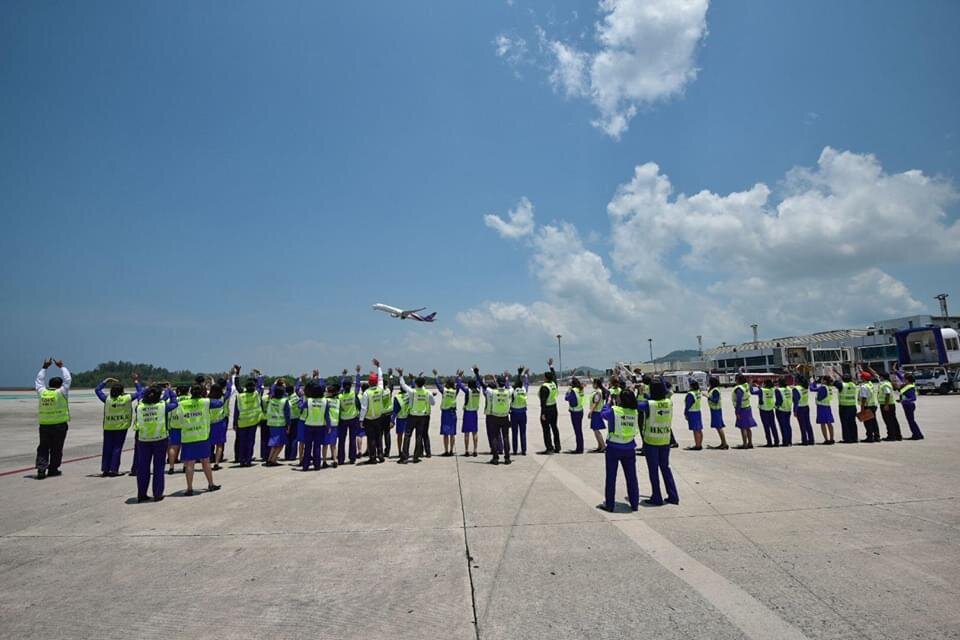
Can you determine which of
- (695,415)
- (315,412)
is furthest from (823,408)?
(315,412)

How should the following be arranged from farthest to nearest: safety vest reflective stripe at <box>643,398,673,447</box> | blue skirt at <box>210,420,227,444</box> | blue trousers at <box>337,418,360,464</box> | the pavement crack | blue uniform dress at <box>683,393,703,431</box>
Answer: blue uniform dress at <box>683,393,703,431</box> < blue trousers at <box>337,418,360,464</box> < blue skirt at <box>210,420,227,444</box> < safety vest reflective stripe at <box>643,398,673,447</box> < the pavement crack

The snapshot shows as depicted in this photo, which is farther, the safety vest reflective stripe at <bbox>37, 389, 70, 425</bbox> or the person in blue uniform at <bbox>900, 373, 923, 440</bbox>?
the person in blue uniform at <bbox>900, 373, 923, 440</bbox>

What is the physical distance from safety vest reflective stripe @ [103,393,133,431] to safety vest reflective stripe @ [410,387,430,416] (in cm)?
600

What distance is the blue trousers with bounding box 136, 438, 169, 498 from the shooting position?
751 centimetres

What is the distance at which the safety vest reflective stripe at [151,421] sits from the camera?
7562mm

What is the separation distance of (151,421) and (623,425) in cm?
761

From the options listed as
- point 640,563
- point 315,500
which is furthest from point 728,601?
point 315,500

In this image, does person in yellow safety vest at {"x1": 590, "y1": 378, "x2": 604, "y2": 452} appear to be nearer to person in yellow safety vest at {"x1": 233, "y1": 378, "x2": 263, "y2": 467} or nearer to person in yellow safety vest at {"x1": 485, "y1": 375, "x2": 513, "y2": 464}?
person in yellow safety vest at {"x1": 485, "y1": 375, "x2": 513, "y2": 464}

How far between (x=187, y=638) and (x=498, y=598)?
96.7 inches

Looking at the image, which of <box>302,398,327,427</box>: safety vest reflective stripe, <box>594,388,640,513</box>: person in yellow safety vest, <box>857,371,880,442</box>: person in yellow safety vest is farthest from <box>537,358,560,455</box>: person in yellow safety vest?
<box>857,371,880,442</box>: person in yellow safety vest

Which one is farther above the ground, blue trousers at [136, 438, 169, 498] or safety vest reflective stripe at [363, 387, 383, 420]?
safety vest reflective stripe at [363, 387, 383, 420]

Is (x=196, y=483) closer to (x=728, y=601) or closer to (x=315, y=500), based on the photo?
(x=315, y=500)

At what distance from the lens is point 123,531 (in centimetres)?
604

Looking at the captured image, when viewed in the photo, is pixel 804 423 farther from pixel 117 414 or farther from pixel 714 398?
pixel 117 414
